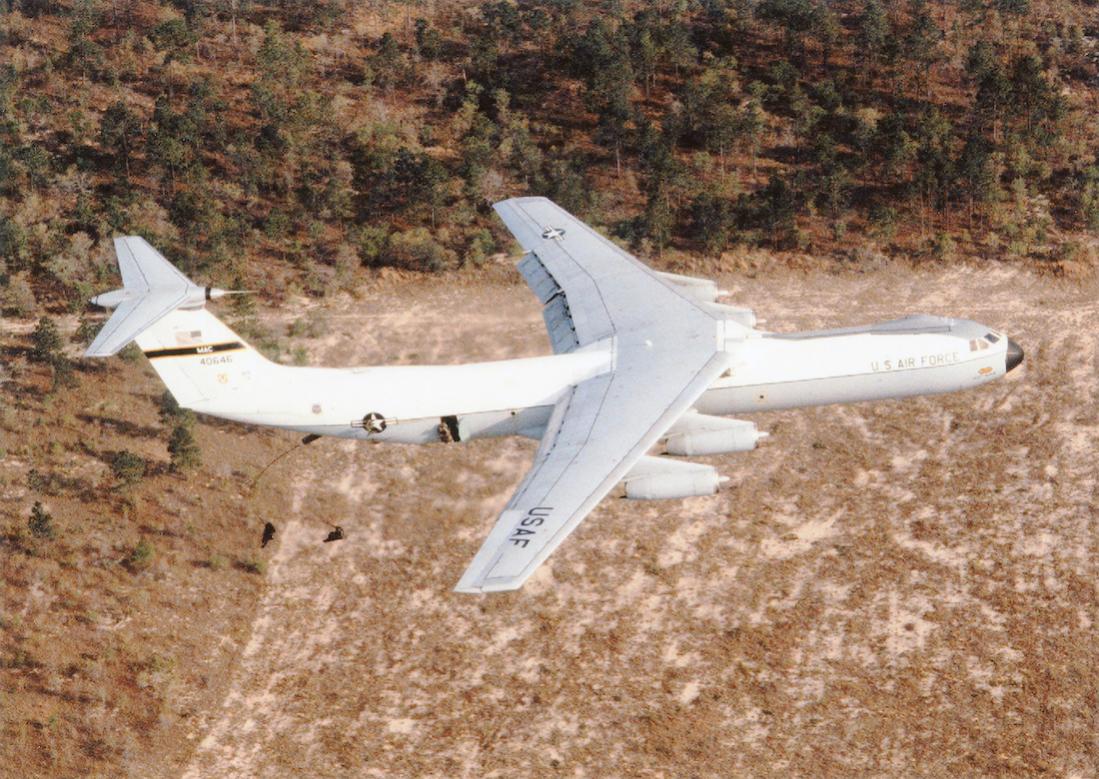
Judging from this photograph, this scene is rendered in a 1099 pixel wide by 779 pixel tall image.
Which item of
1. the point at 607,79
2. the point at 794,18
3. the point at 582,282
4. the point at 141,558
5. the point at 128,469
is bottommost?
the point at 141,558

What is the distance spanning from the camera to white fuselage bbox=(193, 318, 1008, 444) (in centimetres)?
3831

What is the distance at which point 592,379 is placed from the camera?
38188 mm

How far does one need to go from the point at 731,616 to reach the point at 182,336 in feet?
64.4

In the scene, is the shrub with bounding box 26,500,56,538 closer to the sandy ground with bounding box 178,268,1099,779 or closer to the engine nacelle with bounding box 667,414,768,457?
the sandy ground with bounding box 178,268,1099,779

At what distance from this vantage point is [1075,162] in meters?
61.4

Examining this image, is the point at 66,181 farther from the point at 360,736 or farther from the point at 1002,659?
the point at 1002,659

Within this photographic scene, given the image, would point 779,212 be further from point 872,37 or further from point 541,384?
point 541,384

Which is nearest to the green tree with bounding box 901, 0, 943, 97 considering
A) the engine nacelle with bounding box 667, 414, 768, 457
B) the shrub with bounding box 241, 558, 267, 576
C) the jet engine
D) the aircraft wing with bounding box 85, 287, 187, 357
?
the engine nacelle with bounding box 667, 414, 768, 457

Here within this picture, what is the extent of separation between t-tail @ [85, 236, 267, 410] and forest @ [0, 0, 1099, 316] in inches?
708

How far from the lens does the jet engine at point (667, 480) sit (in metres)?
35.3

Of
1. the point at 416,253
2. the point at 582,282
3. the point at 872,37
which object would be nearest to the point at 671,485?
the point at 582,282

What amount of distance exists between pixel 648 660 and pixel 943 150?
33.5 m

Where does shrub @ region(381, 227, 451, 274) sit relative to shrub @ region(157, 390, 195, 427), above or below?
above

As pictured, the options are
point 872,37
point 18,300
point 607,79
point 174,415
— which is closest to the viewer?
point 174,415
